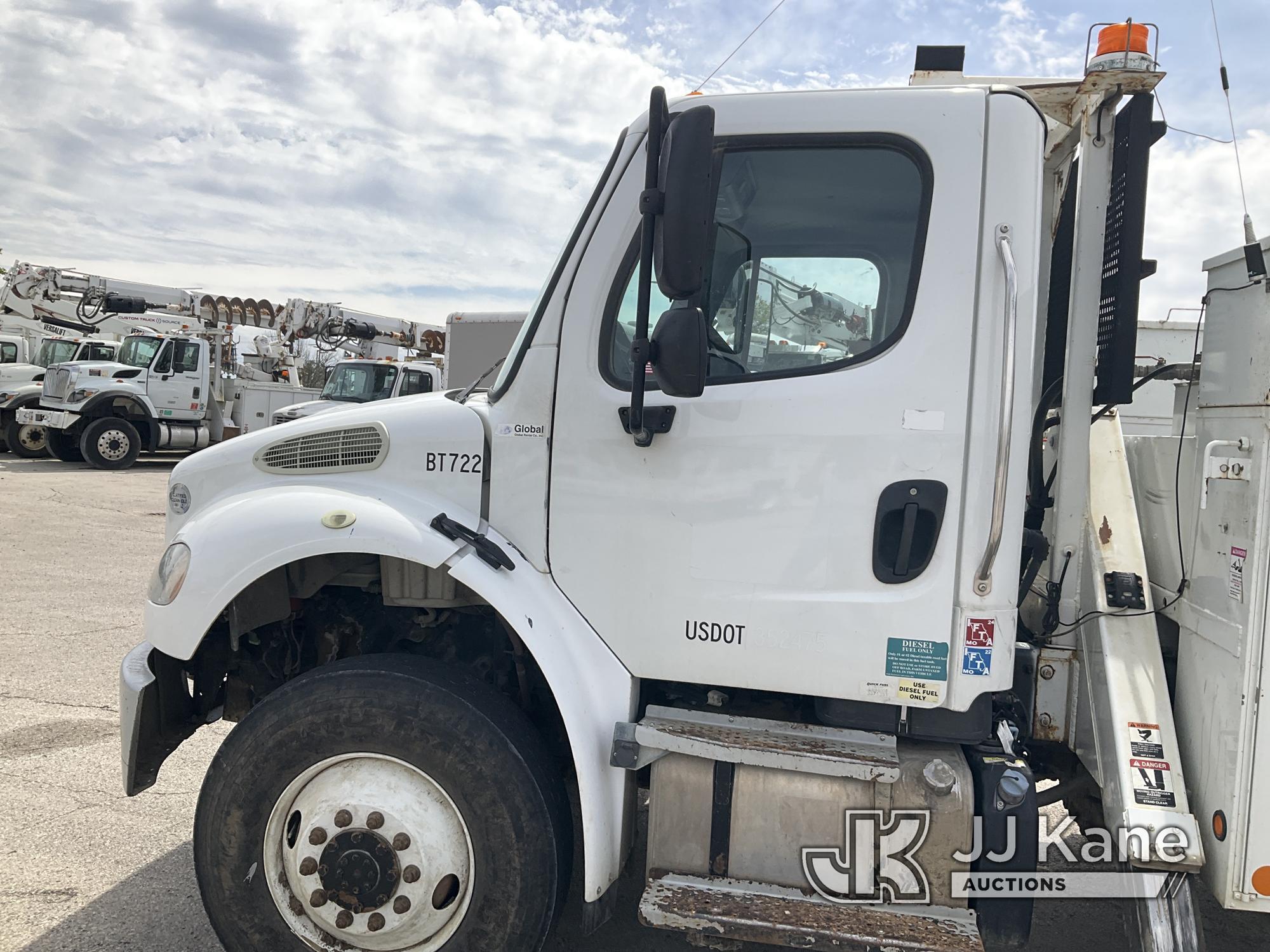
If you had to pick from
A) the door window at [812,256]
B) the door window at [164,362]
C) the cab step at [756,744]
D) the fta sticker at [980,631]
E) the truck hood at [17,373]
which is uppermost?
the door window at [164,362]

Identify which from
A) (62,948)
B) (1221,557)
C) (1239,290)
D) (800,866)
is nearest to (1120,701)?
(1221,557)

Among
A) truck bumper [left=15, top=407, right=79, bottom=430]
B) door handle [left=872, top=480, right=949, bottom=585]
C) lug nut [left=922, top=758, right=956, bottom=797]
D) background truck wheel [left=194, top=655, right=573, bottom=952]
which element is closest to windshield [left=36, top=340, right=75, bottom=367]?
truck bumper [left=15, top=407, right=79, bottom=430]

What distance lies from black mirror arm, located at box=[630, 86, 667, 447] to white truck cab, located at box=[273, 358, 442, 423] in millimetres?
15548

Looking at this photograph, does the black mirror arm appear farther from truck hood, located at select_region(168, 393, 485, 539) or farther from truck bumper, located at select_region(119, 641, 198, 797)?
truck bumper, located at select_region(119, 641, 198, 797)

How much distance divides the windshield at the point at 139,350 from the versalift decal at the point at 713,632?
19.4 metres

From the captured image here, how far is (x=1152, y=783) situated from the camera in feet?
8.13

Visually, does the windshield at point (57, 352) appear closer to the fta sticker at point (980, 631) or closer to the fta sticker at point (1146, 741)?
the fta sticker at point (980, 631)

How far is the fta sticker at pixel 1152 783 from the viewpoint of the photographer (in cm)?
245

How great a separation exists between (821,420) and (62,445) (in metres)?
19.9

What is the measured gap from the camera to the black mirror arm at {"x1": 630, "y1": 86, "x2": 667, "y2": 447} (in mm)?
2193

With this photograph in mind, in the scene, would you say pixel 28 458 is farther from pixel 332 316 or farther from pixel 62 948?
pixel 62 948

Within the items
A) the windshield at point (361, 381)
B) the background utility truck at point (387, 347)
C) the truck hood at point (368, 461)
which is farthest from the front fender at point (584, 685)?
the windshield at point (361, 381)

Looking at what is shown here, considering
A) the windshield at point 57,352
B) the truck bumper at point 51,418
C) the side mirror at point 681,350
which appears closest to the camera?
the side mirror at point 681,350

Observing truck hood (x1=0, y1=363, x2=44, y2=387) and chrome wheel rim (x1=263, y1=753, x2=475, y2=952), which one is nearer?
chrome wheel rim (x1=263, y1=753, x2=475, y2=952)
